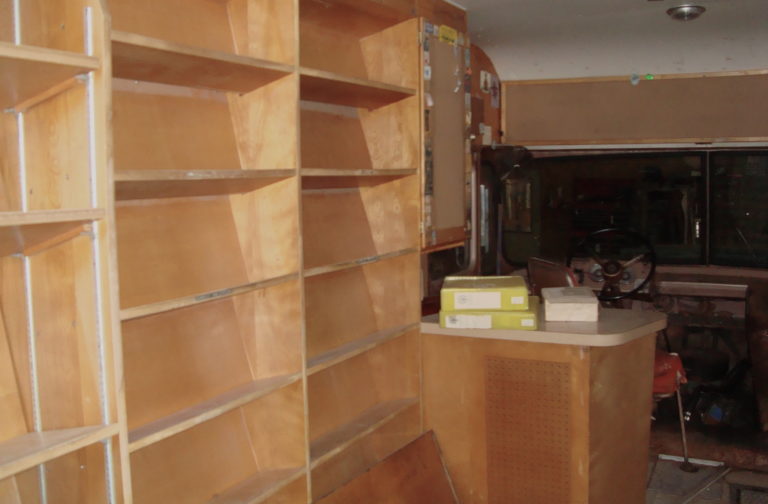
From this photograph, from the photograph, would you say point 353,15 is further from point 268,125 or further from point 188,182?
point 188,182

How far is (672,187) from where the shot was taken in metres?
4.61

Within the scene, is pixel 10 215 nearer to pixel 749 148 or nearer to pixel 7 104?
pixel 7 104

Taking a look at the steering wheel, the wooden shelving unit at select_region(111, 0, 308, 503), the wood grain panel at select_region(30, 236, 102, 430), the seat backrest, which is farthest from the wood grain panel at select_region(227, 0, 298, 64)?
the steering wheel

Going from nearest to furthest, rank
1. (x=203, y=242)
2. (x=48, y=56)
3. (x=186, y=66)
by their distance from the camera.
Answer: (x=48, y=56) < (x=186, y=66) < (x=203, y=242)

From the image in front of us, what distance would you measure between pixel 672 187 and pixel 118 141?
3.57 m

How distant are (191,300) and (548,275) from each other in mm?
2273

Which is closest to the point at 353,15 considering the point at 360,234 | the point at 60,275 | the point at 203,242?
the point at 360,234

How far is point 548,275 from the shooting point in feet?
12.4

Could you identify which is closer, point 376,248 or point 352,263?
point 352,263

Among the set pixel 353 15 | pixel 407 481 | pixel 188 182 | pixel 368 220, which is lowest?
pixel 407 481

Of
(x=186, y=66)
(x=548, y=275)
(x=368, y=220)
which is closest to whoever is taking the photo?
(x=186, y=66)

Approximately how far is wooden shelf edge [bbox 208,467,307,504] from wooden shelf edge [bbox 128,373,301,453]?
283 millimetres

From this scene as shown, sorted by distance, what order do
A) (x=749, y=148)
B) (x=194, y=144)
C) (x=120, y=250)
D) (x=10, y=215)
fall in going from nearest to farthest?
1. (x=10, y=215)
2. (x=120, y=250)
3. (x=194, y=144)
4. (x=749, y=148)

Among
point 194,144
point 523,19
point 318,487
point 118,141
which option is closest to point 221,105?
point 194,144
